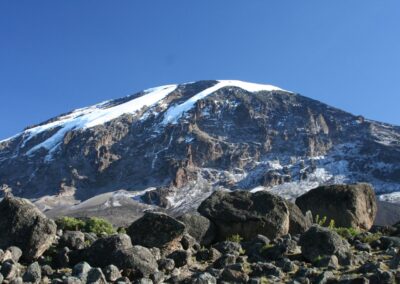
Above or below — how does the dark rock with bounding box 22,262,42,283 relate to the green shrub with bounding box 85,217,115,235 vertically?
below

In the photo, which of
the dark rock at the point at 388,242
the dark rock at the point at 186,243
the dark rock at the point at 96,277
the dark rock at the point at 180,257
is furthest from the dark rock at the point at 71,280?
the dark rock at the point at 388,242

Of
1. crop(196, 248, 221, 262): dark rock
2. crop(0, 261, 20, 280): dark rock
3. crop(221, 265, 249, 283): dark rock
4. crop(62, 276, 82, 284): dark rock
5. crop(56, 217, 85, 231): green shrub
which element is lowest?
crop(221, 265, 249, 283): dark rock

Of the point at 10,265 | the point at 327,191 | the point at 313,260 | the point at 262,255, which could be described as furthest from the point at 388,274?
the point at 327,191

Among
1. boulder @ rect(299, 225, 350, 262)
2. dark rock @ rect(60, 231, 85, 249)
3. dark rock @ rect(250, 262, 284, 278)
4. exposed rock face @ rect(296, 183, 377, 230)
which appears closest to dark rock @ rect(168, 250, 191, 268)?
dark rock @ rect(250, 262, 284, 278)

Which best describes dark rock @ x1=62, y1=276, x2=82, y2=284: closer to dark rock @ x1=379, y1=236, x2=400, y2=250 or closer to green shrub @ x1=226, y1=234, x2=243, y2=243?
green shrub @ x1=226, y1=234, x2=243, y2=243

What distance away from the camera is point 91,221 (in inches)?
1113

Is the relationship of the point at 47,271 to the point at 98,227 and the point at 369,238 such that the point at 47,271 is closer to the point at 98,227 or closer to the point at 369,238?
the point at 98,227

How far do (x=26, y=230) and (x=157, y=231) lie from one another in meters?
4.36

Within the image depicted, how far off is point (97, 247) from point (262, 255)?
214 inches

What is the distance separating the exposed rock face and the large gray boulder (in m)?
16.6

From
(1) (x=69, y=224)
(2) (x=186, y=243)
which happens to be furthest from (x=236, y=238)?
(1) (x=69, y=224)

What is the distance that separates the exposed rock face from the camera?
2980cm

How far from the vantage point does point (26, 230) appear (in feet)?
59.4

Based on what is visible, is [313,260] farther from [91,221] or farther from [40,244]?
[91,221]
